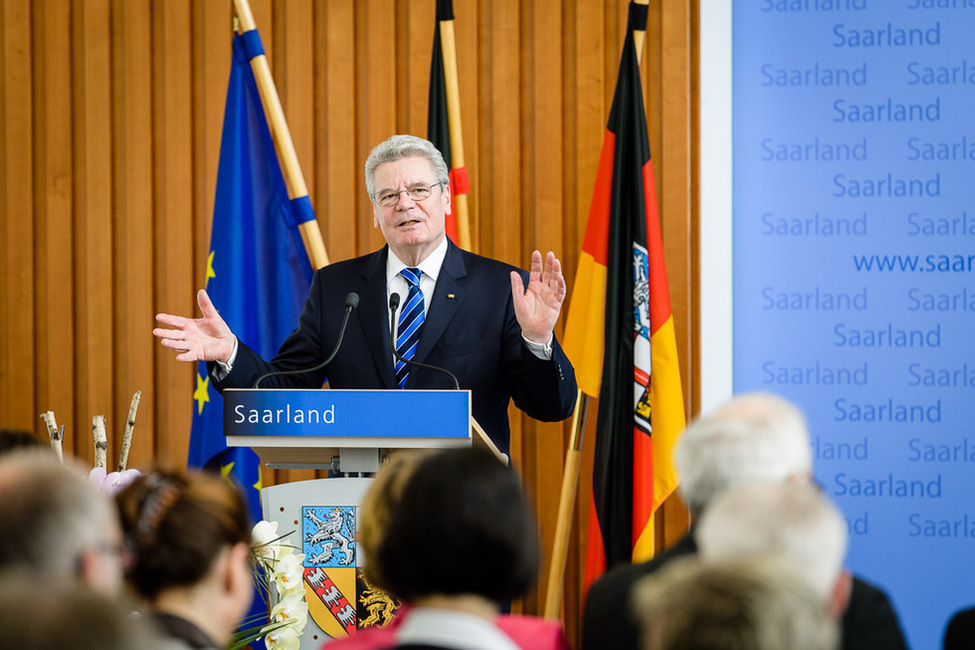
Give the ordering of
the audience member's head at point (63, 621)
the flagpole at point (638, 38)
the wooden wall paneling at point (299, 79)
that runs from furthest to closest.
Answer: the wooden wall paneling at point (299, 79), the flagpole at point (638, 38), the audience member's head at point (63, 621)

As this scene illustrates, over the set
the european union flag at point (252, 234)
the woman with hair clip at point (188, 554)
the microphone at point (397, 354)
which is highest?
the european union flag at point (252, 234)

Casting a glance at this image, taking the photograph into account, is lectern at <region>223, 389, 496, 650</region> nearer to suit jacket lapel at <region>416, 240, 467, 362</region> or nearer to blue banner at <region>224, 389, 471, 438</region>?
blue banner at <region>224, 389, 471, 438</region>

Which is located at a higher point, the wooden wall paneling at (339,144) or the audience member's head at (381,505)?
the wooden wall paneling at (339,144)

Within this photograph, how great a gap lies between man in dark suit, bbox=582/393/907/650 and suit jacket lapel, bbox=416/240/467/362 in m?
1.51

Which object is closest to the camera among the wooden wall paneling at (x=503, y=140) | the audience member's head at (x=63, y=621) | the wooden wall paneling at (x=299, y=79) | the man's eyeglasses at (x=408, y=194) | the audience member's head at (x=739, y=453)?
the audience member's head at (x=63, y=621)

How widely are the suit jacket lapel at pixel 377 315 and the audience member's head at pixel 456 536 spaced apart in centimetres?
183

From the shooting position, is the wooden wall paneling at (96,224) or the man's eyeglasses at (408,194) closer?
the man's eyeglasses at (408,194)

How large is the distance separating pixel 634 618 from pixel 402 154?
2.20m

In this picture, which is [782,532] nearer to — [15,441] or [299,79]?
[15,441]

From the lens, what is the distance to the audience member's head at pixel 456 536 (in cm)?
148

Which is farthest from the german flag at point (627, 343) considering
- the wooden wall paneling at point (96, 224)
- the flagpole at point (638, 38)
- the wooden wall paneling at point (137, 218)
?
the wooden wall paneling at point (96, 224)

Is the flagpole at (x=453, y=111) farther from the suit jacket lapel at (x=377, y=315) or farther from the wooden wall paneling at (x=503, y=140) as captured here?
the suit jacket lapel at (x=377, y=315)

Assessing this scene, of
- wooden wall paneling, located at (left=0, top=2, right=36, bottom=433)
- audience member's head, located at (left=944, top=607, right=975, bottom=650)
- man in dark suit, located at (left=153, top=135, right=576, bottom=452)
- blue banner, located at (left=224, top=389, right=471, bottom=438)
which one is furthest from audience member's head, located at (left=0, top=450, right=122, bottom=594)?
wooden wall paneling, located at (left=0, top=2, right=36, bottom=433)

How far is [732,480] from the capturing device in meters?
1.84
